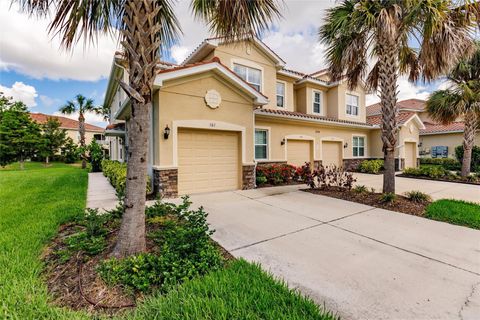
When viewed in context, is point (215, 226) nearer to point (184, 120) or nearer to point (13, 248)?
point (13, 248)

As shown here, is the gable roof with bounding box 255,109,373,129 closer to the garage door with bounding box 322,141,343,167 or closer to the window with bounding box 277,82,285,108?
the window with bounding box 277,82,285,108

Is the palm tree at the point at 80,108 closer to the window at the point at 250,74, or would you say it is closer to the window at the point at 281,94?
the window at the point at 250,74

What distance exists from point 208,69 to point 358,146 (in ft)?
44.7

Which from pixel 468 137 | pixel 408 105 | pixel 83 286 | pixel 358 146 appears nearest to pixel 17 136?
pixel 83 286

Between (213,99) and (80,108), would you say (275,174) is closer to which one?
(213,99)

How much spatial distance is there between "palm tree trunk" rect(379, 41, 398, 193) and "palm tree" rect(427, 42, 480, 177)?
24.7ft

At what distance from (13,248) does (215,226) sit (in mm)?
3337

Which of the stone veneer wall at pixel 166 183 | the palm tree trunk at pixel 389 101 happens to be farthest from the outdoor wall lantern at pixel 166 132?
the palm tree trunk at pixel 389 101

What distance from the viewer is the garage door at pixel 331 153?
1459 cm

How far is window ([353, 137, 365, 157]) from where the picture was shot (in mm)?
16341

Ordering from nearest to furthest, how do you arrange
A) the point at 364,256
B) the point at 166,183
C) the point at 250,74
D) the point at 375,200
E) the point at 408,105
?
the point at 364,256 < the point at 375,200 < the point at 166,183 < the point at 250,74 < the point at 408,105

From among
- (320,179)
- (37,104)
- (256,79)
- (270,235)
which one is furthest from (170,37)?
(37,104)

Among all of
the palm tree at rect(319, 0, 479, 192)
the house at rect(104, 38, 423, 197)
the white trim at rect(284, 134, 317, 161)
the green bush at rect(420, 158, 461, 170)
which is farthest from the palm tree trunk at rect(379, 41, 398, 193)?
the green bush at rect(420, 158, 461, 170)

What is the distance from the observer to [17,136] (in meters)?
21.8
